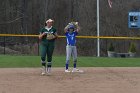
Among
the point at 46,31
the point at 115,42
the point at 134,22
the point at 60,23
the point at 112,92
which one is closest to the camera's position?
the point at 112,92

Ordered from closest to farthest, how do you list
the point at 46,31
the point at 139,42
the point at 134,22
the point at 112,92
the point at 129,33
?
the point at 112,92 < the point at 46,31 < the point at 134,22 < the point at 139,42 < the point at 129,33

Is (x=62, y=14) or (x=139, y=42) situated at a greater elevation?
(x=62, y=14)

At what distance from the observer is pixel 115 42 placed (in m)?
49.2

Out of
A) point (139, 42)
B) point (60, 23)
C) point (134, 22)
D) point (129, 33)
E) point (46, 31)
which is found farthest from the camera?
point (60, 23)

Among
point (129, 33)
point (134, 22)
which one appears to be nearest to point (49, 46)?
point (134, 22)

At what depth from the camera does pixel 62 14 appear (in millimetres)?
A: 63312

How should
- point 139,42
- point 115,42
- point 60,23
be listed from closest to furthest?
point 115,42
point 139,42
point 60,23

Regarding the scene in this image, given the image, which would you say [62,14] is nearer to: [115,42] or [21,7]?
[21,7]

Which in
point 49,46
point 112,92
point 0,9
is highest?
point 0,9

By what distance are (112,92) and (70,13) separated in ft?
167

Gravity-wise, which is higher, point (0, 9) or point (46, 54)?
point (0, 9)

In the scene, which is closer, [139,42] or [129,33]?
[139,42]

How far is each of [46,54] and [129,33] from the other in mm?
41956

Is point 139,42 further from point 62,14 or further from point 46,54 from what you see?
point 46,54
